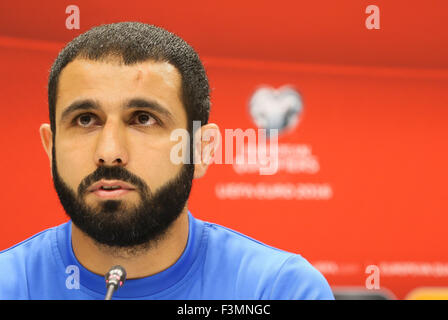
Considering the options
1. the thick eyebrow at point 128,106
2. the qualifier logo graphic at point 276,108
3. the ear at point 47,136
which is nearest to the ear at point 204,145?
the thick eyebrow at point 128,106

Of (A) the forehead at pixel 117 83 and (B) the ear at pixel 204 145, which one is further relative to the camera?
(B) the ear at pixel 204 145

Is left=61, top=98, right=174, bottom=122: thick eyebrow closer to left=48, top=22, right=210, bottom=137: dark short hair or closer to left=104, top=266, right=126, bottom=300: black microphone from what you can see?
left=48, top=22, right=210, bottom=137: dark short hair

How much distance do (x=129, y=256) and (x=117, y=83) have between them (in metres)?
0.30

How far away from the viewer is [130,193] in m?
0.80

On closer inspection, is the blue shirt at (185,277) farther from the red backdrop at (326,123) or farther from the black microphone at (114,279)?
Answer: the red backdrop at (326,123)

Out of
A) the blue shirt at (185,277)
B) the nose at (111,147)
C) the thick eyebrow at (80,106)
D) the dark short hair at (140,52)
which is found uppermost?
the dark short hair at (140,52)

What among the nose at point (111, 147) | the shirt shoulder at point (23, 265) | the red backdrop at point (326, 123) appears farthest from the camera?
the red backdrop at point (326, 123)

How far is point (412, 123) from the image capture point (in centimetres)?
261

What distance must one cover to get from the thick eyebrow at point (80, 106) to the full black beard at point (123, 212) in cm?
10

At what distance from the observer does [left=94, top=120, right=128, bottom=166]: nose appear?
2.51ft

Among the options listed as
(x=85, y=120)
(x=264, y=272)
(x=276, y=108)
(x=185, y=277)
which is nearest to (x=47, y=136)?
(x=85, y=120)

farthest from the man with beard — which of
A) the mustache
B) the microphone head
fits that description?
the microphone head

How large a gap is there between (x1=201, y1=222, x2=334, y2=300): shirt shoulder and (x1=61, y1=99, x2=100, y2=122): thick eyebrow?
0.34 metres

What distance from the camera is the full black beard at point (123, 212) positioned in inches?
31.1
